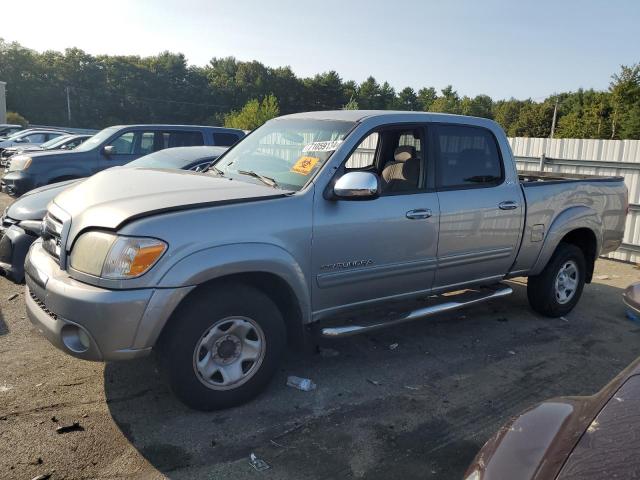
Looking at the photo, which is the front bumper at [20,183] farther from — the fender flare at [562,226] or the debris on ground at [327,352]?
the fender flare at [562,226]

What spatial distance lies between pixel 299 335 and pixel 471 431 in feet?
4.24

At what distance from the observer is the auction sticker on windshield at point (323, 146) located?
12.9 feet

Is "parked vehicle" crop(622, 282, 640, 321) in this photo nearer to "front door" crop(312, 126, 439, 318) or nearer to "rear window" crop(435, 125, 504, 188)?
"front door" crop(312, 126, 439, 318)

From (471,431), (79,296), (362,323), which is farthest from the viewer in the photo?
(362,323)

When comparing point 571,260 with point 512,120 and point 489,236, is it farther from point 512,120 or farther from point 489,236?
point 512,120

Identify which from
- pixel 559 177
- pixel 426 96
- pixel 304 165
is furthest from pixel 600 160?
pixel 426 96

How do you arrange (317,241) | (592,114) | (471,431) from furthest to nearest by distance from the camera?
(592,114) → (317,241) → (471,431)

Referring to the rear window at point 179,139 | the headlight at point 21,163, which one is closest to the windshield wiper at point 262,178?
the rear window at point 179,139

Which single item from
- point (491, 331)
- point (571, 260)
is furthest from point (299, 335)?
point (571, 260)

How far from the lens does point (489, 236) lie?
15.5 feet

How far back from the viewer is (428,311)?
14.2 ft

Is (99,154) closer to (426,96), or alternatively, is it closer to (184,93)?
(184,93)

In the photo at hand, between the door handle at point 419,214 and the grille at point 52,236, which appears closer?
the grille at point 52,236

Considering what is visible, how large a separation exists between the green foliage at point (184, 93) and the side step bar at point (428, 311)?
163ft
